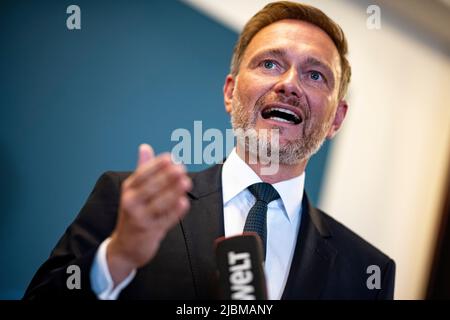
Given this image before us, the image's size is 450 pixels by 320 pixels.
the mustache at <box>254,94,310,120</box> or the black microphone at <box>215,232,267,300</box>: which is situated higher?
the mustache at <box>254,94,310,120</box>

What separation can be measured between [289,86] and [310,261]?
395 millimetres

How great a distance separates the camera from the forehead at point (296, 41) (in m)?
1.20

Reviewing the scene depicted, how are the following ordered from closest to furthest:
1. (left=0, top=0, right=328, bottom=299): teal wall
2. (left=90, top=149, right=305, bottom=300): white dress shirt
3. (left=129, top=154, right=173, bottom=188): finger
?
1. (left=129, top=154, right=173, bottom=188): finger
2. (left=90, top=149, right=305, bottom=300): white dress shirt
3. (left=0, top=0, right=328, bottom=299): teal wall

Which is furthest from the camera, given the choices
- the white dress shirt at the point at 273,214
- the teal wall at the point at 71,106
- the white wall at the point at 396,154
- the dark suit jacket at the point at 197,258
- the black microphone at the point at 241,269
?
the white wall at the point at 396,154

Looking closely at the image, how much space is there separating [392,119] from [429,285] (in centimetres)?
69

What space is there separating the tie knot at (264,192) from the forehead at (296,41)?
319mm

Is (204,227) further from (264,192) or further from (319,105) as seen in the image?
(319,105)

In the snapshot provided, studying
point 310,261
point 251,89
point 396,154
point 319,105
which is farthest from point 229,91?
point 396,154

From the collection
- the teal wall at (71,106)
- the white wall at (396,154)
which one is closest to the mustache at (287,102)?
the teal wall at (71,106)

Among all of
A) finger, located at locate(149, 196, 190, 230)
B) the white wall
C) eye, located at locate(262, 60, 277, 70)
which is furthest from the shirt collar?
the white wall

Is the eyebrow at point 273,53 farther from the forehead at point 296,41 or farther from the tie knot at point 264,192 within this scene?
the tie knot at point 264,192

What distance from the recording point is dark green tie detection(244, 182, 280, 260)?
1050mm

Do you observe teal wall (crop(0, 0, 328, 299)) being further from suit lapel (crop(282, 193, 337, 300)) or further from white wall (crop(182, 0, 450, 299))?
white wall (crop(182, 0, 450, 299))

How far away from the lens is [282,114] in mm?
1151
